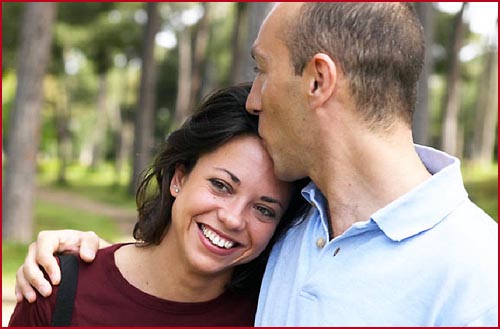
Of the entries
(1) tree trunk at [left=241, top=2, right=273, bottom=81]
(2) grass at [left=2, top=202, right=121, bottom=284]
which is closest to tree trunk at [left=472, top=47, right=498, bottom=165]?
(2) grass at [left=2, top=202, right=121, bottom=284]

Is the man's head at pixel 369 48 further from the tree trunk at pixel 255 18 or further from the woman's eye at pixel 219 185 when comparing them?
the tree trunk at pixel 255 18

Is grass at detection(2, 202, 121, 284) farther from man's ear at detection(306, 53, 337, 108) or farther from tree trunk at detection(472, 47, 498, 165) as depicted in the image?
tree trunk at detection(472, 47, 498, 165)

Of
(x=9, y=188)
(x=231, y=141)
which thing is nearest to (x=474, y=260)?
(x=231, y=141)

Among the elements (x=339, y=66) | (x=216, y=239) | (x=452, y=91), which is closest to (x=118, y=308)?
(x=216, y=239)

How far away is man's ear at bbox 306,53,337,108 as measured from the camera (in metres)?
2.10

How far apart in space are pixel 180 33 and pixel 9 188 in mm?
20899

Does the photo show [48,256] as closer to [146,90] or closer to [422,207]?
[422,207]

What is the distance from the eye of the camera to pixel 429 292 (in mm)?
1909

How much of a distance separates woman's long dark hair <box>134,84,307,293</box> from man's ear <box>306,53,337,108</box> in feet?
1.32

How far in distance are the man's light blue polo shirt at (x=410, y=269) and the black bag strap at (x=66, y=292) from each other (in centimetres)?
67

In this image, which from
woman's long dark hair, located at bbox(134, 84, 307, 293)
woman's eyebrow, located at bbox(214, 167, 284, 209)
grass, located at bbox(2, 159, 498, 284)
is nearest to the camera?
woman's eyebrow, located at bbox(214, 167, 284, 209)

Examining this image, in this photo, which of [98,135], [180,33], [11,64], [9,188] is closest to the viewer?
[9,188]

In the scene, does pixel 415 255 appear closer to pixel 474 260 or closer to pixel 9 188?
pixel 474 260

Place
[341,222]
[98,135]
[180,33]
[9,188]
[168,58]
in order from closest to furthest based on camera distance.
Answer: [341,222]
[9,188]
[180,33]
[168,58]
[98,135]
